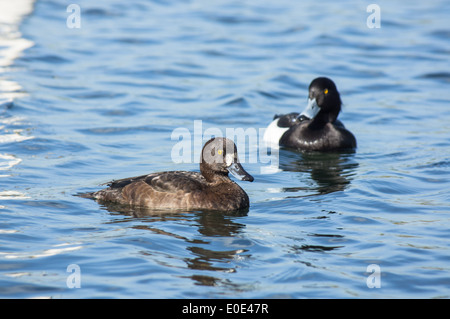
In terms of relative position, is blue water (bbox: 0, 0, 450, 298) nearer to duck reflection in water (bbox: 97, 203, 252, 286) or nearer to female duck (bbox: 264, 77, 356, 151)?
duck reflection in water (bbox: 97, 203, 252, 286)

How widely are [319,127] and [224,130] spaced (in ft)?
5.67

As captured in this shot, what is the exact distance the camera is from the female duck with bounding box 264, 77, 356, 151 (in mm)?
11844

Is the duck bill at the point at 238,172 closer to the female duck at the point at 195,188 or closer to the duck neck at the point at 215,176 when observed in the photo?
the female duck at the point at 195,188

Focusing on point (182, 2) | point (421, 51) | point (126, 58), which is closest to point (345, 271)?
point (126, 58)

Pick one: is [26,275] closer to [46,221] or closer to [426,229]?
[46,221]

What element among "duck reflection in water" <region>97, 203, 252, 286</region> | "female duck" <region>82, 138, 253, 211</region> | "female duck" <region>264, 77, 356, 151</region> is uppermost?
"female duck" <region>264, 77, 356, 151</region>

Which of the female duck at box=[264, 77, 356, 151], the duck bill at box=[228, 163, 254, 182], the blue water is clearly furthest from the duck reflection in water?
the female duck at box=[264, 77, 356, 151]

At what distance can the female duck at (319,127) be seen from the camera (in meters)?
11.8

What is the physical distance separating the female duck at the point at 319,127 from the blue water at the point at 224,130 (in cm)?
26

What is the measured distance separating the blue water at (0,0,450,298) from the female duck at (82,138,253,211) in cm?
19

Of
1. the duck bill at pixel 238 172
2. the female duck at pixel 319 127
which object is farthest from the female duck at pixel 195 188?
the female duck at pixel 319 127

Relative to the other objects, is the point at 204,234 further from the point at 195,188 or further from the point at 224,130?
the point at 224,130

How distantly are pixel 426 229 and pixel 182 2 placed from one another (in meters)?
16.8
